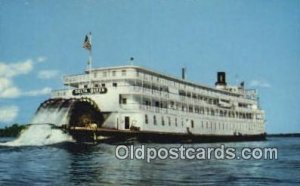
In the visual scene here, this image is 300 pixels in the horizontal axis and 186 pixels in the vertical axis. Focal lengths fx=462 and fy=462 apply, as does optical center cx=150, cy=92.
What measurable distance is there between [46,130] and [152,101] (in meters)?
8.55

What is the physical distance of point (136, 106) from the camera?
28234 millimetres

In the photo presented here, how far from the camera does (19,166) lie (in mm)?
14062

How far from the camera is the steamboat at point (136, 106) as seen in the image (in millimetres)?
26123

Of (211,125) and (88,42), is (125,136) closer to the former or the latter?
(88,42)

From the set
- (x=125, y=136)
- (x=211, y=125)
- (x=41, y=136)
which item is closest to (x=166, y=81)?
(x=211, y=125)

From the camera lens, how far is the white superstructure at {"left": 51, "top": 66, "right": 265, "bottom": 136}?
91.9 ft

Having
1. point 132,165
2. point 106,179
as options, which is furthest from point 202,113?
point 106,179

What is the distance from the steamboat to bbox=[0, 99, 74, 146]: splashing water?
26 cm

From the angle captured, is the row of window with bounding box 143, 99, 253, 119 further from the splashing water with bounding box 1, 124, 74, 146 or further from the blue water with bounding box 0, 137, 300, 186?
the blue water with bounding box 0, 137, 300, 186

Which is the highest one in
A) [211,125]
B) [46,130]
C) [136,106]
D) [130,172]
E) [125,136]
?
[136,106]

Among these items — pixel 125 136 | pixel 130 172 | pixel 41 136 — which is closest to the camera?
pixel 130 172

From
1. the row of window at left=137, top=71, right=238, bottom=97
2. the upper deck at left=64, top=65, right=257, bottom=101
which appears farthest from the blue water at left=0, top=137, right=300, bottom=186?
the row of window at left=137, top=71, right=238, bottom=97

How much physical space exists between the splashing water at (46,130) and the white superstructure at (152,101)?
272cm

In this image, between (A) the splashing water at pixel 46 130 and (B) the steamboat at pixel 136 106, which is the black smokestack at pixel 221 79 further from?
(A) the splashing water at pixel 46 130
